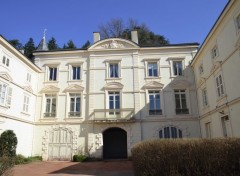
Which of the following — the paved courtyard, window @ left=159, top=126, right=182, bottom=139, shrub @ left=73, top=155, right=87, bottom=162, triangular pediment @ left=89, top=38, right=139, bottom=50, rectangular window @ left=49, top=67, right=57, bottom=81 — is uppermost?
triangular pediment @ left=89, top=38, right=139, bottom=50

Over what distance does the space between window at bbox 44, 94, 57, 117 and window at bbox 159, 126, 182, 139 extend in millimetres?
9756

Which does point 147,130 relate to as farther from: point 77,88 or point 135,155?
point 135,155

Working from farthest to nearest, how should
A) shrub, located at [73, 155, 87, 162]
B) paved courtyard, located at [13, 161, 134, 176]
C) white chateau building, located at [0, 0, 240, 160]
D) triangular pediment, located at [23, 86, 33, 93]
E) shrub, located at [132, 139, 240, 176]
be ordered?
triangular pediment, located at [23, 86, 33, 93] → shrub, located at [73, 155, 87, 162] → white chateau building, located at [0, 0, 240, 160] → paved courtyard, located at [13, 161, 134, 176] → shrub, located at [132, 139, 240, 176]

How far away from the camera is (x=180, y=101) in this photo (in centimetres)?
2206

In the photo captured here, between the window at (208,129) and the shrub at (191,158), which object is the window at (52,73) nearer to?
the window at (208,129)

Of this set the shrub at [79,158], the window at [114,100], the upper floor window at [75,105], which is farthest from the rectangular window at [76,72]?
the shrub at [79,158]

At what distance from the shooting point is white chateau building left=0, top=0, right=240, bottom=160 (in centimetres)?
1989

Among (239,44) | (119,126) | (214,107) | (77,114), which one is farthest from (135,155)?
(77,114)

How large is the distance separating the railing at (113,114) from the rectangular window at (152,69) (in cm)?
406

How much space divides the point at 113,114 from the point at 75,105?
3683mm

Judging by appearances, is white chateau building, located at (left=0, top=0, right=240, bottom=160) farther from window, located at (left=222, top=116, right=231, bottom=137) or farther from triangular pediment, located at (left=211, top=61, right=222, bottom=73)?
window, located at (left=222, top=116, right=231, bottom=137)

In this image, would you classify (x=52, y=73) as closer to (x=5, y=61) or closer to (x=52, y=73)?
(x=52, y=73)

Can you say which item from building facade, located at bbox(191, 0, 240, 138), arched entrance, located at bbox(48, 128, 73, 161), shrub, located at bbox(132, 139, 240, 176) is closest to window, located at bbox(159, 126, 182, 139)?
building facade, located at bbox(191, 0, 240, 138)

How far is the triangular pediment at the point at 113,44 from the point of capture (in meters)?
23.4
